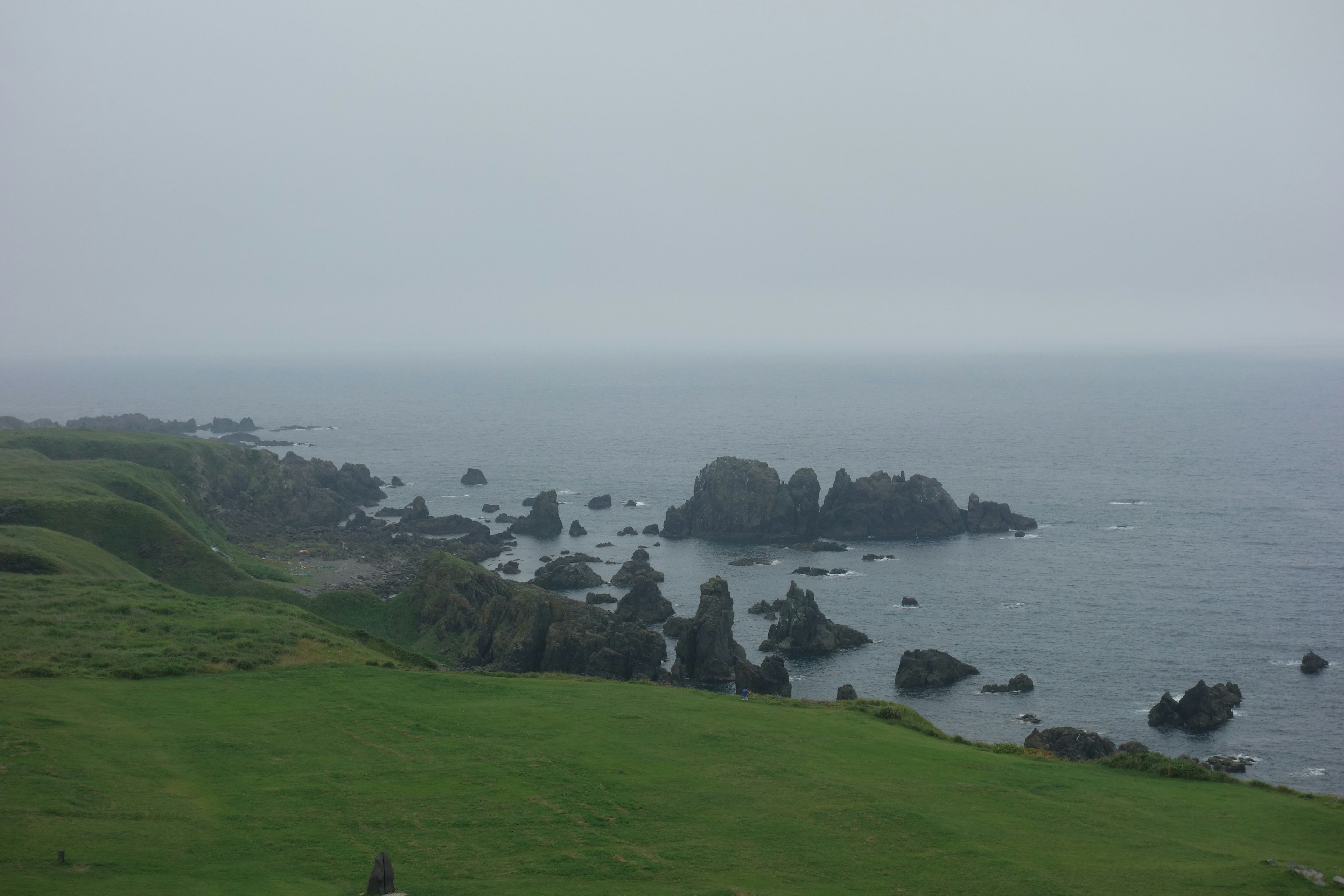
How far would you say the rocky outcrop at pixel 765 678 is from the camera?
261 ft

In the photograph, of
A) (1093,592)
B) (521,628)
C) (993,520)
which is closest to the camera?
(521,628)

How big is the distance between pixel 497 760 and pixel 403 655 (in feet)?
103

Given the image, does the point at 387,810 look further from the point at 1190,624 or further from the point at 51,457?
the point at 51,457

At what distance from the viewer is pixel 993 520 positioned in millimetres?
138875

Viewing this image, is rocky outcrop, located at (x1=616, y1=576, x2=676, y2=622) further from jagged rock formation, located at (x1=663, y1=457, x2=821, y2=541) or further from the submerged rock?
the submerged rock

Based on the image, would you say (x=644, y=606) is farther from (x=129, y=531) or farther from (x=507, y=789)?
(x=507, y=789)

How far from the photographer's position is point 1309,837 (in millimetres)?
34625

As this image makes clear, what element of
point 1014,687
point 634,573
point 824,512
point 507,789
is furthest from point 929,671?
point 824,512

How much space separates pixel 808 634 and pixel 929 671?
1329 centimetres

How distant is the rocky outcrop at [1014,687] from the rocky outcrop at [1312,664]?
22.8m

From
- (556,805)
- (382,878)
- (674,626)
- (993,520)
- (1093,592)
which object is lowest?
(674,626)

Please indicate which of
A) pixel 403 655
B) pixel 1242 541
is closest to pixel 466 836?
pixel 403 655

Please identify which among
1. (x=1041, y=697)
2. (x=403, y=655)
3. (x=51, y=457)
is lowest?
(x=1041, y=697)

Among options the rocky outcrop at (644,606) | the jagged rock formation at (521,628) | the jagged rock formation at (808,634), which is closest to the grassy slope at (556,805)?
the jagged rock formation at (521,628)
